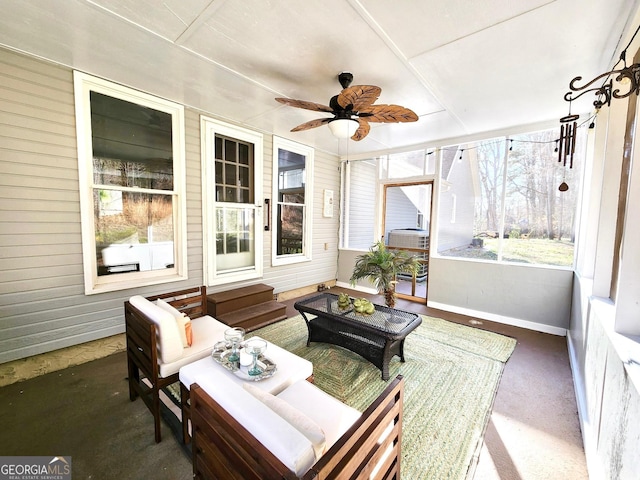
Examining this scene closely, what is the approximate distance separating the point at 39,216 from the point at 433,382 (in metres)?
3.97

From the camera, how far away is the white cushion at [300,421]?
96 centimetres

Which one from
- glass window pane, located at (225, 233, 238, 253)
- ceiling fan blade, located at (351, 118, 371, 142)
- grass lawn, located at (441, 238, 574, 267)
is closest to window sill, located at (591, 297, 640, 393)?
grass lawn, located at (441, 238, 574, 267)

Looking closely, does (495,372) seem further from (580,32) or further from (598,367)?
(580,32)

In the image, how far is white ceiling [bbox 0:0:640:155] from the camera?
173 centimetres

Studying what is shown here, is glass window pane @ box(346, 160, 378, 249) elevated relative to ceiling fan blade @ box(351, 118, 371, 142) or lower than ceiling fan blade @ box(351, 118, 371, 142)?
lower

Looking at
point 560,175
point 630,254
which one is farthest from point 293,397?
point 560,175

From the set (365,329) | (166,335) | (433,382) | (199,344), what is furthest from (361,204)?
(166,335)

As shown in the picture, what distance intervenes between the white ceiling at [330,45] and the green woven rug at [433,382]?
2.88 metres

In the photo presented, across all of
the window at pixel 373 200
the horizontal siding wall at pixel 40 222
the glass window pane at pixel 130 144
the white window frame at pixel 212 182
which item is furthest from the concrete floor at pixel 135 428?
the window at pixel 373 200

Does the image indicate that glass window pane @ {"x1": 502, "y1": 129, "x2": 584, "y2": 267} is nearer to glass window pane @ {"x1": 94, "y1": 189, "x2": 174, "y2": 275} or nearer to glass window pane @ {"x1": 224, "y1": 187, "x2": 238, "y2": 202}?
glass window pane @ {"x1": 224, "y1": 187, "x2": 238, "y2": 202}

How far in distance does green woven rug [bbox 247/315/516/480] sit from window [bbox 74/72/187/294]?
1732 mm

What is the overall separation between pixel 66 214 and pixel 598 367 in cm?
443

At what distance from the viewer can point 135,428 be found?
6.11ft

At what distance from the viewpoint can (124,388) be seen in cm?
229
